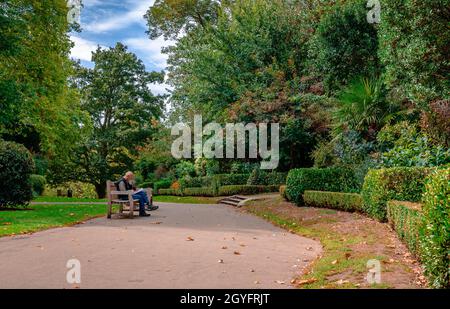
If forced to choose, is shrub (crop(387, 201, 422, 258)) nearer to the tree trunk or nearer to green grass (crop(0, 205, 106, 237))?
green grass (crop(0, 205, 106, 237))

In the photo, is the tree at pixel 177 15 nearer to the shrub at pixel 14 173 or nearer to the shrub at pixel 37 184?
the shrub at pixel 37 184

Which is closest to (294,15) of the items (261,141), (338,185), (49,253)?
(261,141)

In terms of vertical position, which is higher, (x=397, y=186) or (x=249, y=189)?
(x=397, y=186)

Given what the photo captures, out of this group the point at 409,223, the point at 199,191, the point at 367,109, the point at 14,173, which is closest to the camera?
the point at 409,223

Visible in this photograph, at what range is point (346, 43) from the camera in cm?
2200

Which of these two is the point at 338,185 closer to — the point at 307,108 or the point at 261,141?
the point at 307,108

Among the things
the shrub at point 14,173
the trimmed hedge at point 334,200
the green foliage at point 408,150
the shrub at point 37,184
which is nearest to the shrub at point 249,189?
the trimmed hedge at point 334,200

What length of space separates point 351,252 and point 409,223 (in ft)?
3.33

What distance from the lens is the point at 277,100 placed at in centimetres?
2409

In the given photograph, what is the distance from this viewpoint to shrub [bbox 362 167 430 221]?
10.1 metres

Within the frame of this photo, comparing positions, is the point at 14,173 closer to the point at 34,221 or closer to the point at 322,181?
the point at 34,221

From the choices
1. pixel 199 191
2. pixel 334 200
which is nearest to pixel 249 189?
pixel 199 191

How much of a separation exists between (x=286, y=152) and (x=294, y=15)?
26.4 ft

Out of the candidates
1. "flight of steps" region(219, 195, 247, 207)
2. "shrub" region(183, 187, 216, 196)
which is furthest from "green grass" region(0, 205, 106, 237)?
"shrub" region(183, 187, 216, 196)
